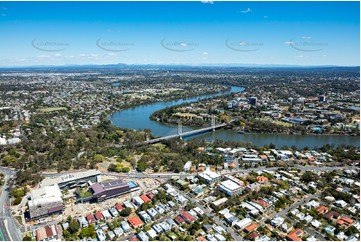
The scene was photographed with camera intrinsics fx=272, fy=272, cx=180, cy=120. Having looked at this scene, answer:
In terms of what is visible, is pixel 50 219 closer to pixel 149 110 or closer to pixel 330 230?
pixel 330 230

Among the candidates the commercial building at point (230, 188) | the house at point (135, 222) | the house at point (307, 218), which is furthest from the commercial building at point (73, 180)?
the house at point (307, 218)

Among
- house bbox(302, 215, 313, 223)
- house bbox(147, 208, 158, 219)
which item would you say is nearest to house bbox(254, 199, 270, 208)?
house bbox(302, 215, 313, 223)

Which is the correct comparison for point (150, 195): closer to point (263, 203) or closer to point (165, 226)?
point (165, 226)

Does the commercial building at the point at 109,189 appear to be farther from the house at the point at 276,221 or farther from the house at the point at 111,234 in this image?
the house at the point at 276,221

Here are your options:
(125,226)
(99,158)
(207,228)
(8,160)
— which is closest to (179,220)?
(207,228)

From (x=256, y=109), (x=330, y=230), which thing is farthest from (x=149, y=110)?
(x=330, y=230)
